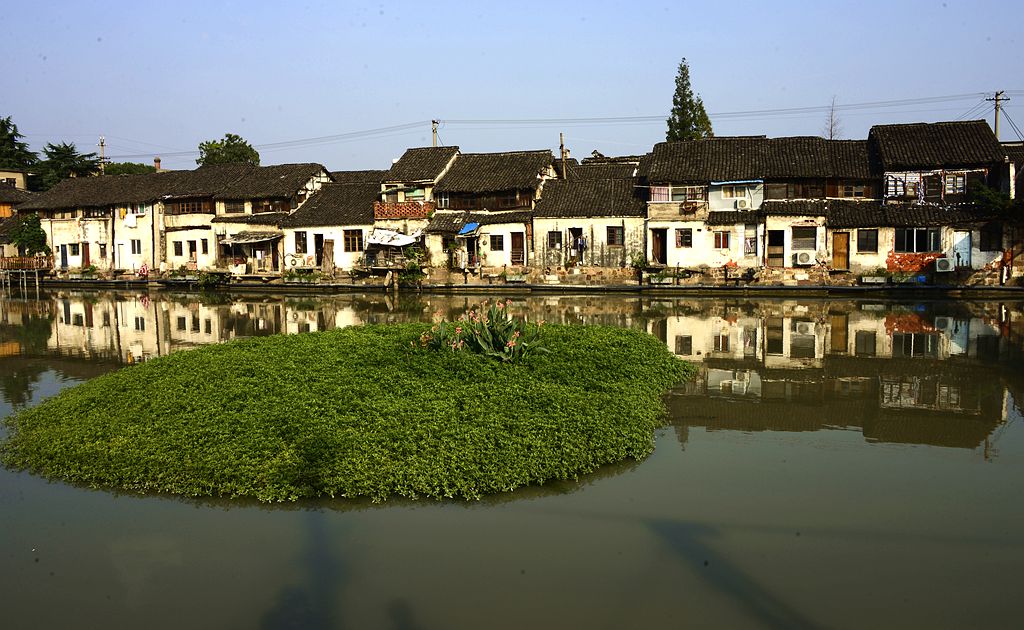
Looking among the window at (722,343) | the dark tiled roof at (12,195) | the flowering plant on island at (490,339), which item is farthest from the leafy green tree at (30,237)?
the window at (722,343)

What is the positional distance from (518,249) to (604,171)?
8.28 metres

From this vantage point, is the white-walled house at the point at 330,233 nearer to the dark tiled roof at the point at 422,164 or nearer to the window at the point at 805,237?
the dark tiled roof at the point at 422,164

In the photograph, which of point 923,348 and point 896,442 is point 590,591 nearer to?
point 896,442

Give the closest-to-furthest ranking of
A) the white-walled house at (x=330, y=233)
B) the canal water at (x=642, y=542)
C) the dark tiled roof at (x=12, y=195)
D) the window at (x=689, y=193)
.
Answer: the canal water at (x=642, y=542)
the window at (x=689, y=193)
the white-walled house at (x=330, y=233)
the dark tiled roof at (x=12, y=195)

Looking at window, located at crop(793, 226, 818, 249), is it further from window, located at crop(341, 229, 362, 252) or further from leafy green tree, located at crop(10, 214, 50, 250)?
leafy green tree, located at crop(10, 214, 50, 250)

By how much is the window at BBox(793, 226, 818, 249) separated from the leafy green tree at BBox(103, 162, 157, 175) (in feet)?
185

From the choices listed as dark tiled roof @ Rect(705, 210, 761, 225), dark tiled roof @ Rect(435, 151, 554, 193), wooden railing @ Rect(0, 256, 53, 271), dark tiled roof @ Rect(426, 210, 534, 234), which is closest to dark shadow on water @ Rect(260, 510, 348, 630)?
dark tiled roof @ Rect(705, 210, 761, 225)

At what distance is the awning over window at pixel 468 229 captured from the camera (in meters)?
43.5

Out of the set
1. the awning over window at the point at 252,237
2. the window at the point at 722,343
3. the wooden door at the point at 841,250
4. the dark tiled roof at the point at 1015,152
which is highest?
the dark tiled roof at the point at 1015,152

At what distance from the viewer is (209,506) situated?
10.6 m

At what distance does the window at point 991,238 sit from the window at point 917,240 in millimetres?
1763

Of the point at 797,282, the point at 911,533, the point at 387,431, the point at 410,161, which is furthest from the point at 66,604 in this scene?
the point at 410,161

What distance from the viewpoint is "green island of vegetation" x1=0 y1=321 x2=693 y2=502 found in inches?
433

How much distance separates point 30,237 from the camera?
5519 centimetres
